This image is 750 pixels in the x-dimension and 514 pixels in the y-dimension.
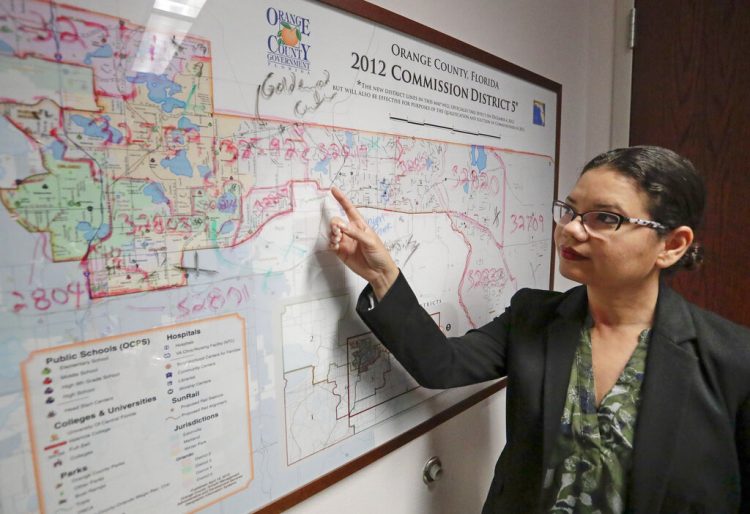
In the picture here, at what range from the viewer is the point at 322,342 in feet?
2.68

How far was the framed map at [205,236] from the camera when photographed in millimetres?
505

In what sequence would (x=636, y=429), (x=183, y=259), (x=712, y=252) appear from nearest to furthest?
1. (x=183, y=259)
2. (x=636, y=429)
3. (x=712, y=252)

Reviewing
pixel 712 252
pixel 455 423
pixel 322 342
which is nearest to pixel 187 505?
pixel 322 342

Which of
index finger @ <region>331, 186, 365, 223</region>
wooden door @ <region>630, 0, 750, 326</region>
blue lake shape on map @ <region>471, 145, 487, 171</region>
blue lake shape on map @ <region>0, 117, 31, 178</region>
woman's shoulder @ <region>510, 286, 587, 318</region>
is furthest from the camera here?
wooden door @ <region>630, 0, 750, 326</region>

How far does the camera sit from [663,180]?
782mm

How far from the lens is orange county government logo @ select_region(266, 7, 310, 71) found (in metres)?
0.69

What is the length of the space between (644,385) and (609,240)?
0.31 metres

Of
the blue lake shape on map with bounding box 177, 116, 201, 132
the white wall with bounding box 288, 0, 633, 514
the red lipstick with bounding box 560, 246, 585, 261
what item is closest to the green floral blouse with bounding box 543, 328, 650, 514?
the red lipstick with bounding box 560, 246, 585, 261

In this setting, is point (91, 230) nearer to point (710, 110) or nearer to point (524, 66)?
point (524, 66)

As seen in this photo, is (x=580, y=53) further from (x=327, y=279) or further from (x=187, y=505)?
(x=187, y=505)

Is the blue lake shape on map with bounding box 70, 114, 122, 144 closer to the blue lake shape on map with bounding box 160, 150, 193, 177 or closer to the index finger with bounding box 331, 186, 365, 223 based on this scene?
the blue lake shape on map with bounding box 160, 150, 193, 177

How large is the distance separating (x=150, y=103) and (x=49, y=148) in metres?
0.14

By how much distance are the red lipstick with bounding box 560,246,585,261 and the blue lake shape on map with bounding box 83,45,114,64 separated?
836 mm


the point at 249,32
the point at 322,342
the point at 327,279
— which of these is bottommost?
the point at 322,342
